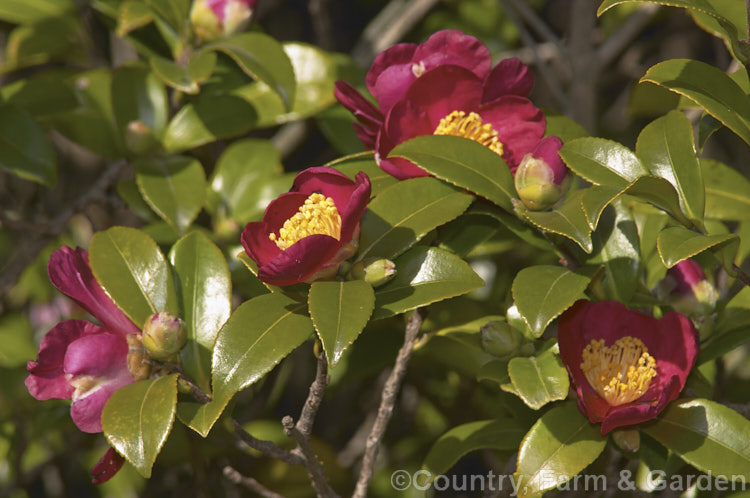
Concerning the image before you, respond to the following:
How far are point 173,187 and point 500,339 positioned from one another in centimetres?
52

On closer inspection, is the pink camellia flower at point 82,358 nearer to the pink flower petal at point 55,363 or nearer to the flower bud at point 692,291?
the pink flower petal at point 55,363

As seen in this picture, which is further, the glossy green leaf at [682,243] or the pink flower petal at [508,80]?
the pink flower petal at [508,80]

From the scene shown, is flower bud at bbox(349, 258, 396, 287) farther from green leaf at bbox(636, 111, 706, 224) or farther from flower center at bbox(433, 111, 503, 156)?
green leaf at bbox(636, 111, 706, 224)

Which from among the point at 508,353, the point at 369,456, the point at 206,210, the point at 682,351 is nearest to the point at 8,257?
the point at 206,210

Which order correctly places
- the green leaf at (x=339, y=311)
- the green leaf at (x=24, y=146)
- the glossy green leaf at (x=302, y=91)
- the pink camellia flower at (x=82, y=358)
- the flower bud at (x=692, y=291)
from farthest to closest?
the glossy green leaf at (x=302, y=91)
the green leaf at (x=24, y=146)
the flower bud at (x=692, y=291)
the pink camellia flower at (x=82, y=358)
the green leaf at (x=339, y=311)

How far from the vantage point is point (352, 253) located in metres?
0.85

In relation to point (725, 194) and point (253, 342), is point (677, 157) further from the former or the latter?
point (253, 342)

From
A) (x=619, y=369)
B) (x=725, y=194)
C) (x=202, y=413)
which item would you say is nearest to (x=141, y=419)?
(x=202, y=413)

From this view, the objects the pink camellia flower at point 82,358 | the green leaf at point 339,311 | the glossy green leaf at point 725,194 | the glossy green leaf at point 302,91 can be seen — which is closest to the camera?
the green leaf at point 339,311

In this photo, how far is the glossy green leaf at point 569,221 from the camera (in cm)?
81

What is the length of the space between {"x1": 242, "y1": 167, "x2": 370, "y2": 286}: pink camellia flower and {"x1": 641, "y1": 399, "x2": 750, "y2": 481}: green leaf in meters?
0.38

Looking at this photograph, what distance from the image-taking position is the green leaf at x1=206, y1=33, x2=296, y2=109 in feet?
3.67

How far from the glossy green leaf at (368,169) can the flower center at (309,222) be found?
0.31ft

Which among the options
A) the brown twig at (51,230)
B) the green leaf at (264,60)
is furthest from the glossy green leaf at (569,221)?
the brown twig at (51,230)
